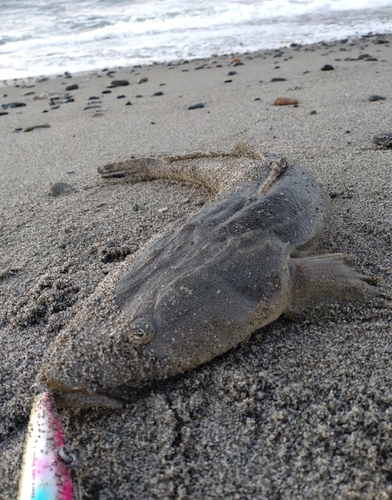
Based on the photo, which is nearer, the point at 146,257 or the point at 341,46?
the point at 146,257

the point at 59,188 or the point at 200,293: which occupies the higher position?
the point at 200,293

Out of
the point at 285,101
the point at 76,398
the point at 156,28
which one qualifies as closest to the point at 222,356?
the point at 76,398

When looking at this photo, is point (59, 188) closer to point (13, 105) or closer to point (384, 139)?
point (384, 139)

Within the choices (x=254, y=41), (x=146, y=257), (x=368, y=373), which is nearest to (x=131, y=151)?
(x=146, y=257)

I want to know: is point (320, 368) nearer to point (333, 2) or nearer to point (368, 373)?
point (368, 373)

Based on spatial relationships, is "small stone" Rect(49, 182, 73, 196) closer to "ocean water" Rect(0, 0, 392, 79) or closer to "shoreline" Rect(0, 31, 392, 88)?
"shoreline" Rect(0, 31, 392, 88)

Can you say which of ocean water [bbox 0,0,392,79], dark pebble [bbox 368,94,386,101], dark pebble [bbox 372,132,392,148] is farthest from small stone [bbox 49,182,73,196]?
ocean water [bbox 0,0,392,79]

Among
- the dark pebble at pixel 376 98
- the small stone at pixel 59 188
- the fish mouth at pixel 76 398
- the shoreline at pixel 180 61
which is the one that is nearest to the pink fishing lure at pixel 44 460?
the fish mouth at pixel 76 398
